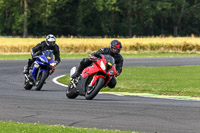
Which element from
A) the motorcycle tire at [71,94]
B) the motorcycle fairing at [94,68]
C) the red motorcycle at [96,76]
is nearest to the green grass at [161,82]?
the motorcycle tire at [71,94]

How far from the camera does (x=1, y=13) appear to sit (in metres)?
76.6

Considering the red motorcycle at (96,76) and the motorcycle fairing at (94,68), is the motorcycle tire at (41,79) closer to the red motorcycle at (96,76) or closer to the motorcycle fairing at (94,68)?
the red motorcycle at (96,76)

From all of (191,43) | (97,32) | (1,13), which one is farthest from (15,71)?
(97,32)

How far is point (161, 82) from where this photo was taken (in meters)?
19.6

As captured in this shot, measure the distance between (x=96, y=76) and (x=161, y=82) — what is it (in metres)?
6.92

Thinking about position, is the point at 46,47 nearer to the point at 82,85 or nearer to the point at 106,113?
the point at 82,85

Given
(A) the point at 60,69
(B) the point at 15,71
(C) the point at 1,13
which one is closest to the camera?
(B) the point at 15,71

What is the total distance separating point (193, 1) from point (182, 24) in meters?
7.10

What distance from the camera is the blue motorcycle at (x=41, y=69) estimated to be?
16.6 m

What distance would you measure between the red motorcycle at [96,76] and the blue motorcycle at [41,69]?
306 centimetres

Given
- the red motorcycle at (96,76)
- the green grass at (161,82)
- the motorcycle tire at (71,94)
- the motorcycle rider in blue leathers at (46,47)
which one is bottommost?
the green grass at (161,82)

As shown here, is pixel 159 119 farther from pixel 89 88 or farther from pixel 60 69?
pixel 60 69

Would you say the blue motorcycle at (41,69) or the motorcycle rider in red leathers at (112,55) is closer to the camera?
the motorcycle rider in red leathers at (112,55)

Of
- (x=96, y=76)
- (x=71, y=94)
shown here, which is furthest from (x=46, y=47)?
(x=96, y=76)
